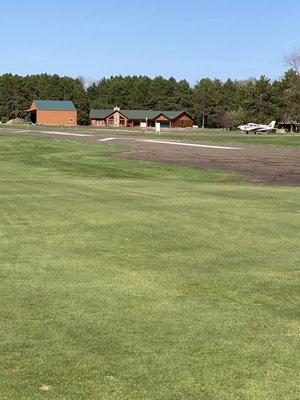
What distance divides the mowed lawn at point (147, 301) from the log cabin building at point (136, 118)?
145 metres

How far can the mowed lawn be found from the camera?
4348 mm

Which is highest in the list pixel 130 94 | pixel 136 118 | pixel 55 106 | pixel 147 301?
pixel 130 94

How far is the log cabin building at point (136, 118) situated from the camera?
15662cm

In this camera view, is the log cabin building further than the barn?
Yes

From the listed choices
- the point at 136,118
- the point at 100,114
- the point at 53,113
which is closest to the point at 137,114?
the point at 136,118

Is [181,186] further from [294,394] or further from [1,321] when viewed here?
[294,394]

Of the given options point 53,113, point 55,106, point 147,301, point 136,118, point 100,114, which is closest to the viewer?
point 147,301

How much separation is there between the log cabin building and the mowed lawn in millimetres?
144677

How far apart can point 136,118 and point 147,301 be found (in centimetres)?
15172

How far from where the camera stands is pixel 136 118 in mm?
156250

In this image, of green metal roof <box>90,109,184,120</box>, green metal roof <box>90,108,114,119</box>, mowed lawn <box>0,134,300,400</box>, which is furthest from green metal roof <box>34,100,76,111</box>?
mowed lawn <box>0,134,300,400</box>

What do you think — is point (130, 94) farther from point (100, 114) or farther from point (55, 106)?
point (55, 106)

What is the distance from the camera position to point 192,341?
16.8ft

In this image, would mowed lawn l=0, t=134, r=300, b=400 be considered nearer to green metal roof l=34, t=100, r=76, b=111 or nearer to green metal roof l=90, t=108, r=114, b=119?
green metal roof l=34, t=100, r=76, b=111
